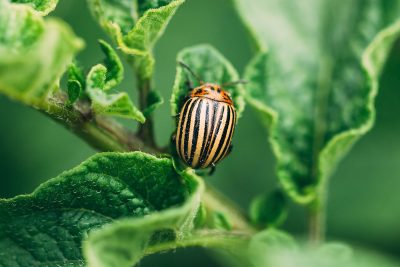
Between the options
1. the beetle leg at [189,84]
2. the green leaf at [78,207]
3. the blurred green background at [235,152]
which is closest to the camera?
the green leaf at [78,207]

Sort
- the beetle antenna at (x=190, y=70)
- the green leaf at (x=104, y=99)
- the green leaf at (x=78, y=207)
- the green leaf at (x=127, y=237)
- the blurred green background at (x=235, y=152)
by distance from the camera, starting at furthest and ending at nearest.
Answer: the blurred green background at (x=235, y=152) < the beetle antenna at (x=190, y=70) < the green leaf at (x=78, y=207) < the green leaf at (x=104, y=99) < the green leaf at (x=127, y=237)

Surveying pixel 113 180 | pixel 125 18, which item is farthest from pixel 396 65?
pixel 113 180

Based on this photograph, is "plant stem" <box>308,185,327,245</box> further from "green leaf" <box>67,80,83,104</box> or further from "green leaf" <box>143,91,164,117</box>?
"green leaf" <box>67,80,83,104</box>

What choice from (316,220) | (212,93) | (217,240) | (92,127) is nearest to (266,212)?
(316,220)

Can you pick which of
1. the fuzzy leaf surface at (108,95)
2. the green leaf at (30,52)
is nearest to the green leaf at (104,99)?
the fuzzy leaf surface at (108,95)

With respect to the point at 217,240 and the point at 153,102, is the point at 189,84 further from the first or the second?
the point at 217,240

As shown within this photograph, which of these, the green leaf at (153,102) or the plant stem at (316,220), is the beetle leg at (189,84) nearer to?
the green leaf at (153,102)

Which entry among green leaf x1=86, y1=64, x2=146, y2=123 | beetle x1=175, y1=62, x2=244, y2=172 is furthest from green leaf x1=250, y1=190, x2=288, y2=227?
green leaf x1=86, y1=64, x2=146, y2=123
